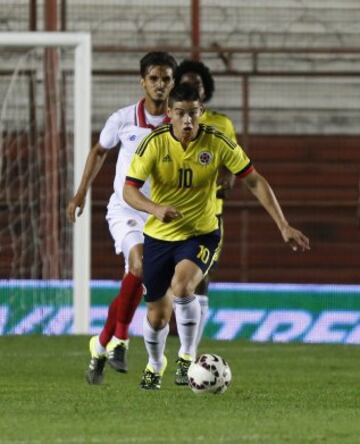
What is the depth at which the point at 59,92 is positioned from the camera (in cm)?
1563

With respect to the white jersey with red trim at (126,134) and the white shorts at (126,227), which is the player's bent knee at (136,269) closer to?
the white shorts at (126,227)

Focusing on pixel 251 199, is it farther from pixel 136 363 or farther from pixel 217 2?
pixel 136 363

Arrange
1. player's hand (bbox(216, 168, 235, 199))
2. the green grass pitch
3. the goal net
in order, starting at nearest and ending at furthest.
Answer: the green grass pitch
player's hand (bbox(216, 168, 235, 199))
the goal net

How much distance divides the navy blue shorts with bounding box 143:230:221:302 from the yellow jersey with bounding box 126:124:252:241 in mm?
42

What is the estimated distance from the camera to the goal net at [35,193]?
15.3m

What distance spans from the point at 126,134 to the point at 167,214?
1.92 m

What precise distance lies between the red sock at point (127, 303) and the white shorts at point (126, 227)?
0.46 feet

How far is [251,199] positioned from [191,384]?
7.81 m

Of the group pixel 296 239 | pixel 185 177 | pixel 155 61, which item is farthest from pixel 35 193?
pixel 296 239

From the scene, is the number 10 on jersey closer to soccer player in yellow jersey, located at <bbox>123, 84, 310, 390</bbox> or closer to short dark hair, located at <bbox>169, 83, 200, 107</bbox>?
soccer player in yellow jersey, located at <bbox>123, 84, 310, 390</bbox>

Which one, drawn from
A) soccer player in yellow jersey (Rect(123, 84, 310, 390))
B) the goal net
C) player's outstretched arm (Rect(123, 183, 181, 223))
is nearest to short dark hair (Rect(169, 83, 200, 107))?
soccer player in yellow jersey (Rect(123, 84, 310, 390))

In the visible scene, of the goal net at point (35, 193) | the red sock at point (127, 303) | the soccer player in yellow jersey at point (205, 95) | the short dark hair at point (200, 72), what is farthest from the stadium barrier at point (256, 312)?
the red sock at point (127, 303)

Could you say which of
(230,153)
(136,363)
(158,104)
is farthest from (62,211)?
(230,153)

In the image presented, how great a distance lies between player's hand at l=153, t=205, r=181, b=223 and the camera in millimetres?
8469
